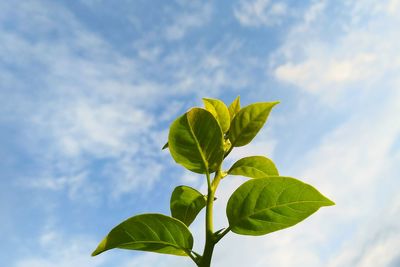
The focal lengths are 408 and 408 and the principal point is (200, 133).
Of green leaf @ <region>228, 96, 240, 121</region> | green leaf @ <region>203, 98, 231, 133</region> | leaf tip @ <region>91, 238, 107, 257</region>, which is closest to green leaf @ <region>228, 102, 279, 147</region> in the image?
green leaf @ <region>203, 98, 231, 133</region>

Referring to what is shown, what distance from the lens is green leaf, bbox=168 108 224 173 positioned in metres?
2.25

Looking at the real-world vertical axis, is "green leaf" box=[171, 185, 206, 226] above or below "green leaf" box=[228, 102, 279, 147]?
below

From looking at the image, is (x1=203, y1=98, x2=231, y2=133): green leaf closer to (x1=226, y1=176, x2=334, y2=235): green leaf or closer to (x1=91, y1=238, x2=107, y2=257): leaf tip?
(x1=226, y1=176, x2=334, y2=235): green leaf

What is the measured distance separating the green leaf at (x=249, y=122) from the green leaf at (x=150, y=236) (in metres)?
0.77

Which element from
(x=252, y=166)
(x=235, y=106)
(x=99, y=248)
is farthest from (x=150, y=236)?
(x=235, y=106)

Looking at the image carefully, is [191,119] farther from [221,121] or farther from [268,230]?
[268,230]

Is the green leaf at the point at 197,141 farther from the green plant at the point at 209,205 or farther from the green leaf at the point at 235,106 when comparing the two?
the green leaf at the point at 235,106

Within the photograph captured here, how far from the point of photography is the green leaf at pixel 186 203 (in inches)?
104

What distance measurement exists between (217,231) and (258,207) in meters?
0.26

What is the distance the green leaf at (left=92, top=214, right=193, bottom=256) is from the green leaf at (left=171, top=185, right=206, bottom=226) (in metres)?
0.49

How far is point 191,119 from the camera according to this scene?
2.26 meters

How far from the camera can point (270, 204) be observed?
216cm

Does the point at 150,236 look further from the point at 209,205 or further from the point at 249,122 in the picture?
the point at 249,122

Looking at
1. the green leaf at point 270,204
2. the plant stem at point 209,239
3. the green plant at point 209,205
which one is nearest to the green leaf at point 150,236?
the green plant at point 209,205
